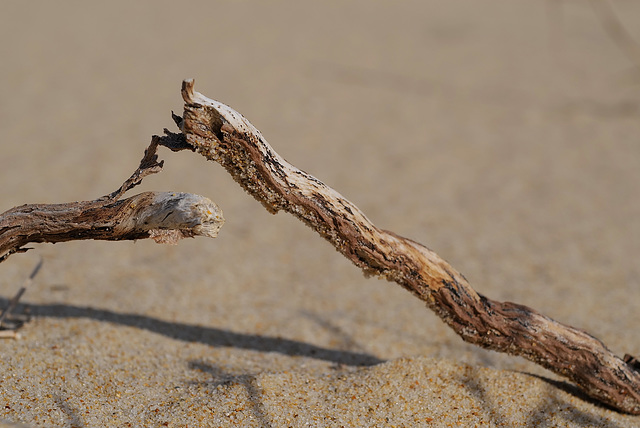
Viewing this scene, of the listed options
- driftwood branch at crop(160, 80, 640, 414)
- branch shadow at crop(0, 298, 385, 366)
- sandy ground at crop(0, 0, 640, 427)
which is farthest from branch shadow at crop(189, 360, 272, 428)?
driftwood branch at crop(160, 80, 640, 414)

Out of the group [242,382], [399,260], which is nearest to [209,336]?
[242,382]

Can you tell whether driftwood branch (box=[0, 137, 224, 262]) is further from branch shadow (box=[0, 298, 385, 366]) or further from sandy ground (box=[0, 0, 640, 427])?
branch shadow (box=[0, 298, 385, 366])

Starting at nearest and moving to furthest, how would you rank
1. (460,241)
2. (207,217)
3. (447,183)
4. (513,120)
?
(207,217) → (460,241) → (447,183) → (513,120)

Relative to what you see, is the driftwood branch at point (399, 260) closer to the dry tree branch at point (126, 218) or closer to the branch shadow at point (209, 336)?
the dry tree branch at point (126, 218)

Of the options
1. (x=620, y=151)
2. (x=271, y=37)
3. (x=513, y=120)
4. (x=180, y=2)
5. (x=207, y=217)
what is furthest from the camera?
(x=180, y=2)

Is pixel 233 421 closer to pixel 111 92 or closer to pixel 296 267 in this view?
pixel 296 267

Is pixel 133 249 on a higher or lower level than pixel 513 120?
lower

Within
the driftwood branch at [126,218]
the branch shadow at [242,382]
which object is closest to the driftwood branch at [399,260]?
the driftwood branch at [126,218]

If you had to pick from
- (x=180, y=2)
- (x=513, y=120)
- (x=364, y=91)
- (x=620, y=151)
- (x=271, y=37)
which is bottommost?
(x=620, y=151)

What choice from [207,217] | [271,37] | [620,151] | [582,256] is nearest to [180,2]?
[271,37]
